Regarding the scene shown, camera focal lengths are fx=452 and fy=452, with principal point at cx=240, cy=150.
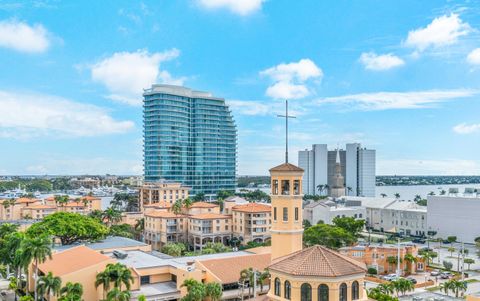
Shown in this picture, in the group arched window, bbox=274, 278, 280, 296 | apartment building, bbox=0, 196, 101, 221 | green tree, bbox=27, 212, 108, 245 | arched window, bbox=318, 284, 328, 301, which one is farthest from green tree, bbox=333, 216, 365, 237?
apartment building, bbox=0, 196, 101, 221

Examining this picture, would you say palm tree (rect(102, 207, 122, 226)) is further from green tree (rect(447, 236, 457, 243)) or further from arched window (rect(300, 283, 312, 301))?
arched window (rect(300, 283, 312, 301))

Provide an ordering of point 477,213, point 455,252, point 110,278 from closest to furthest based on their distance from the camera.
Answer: point 110,278 → point 455,252 → point 477,213

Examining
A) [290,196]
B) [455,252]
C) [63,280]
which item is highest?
[290,196]

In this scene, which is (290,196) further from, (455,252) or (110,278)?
(455,252)

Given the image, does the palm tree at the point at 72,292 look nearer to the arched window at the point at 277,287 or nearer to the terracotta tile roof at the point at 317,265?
the arched window at the point at 277,287

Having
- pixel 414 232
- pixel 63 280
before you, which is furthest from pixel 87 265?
pixel 414 232

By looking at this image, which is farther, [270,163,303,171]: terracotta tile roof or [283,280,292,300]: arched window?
[270,163,303,171]: terracotta tile roof

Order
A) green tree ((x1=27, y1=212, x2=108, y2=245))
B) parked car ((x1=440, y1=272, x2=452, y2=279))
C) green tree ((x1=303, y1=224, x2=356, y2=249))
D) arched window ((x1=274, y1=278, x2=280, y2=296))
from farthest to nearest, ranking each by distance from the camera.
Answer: green tree ((x1=303, y1=224, x2=356, y2=249)) < green tree ((x1=27, y1=212, x2=108, y2=245)) < parked car ((x1=440, y1=272, x2=452, y2=279)) < arched window ((x1=274, y1=278, x2=280, y2=296))

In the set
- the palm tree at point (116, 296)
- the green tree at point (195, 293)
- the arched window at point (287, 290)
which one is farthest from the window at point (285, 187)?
the palm tree at point (116, 296)
